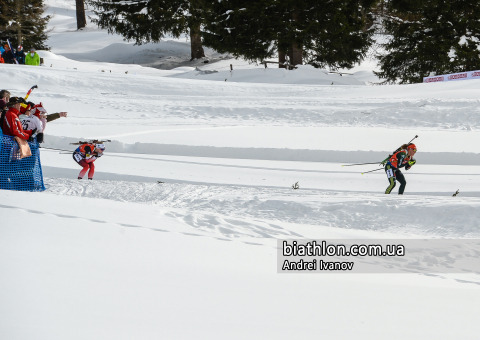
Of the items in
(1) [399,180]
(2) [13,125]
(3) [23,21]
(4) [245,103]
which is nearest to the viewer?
(2) [13,125]

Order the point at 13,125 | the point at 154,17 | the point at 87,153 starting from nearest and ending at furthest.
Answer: the point at 13,125 → the point at 87,153 → the point at 154,17

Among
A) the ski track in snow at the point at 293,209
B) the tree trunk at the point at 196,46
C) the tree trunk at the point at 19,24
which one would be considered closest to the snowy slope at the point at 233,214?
the ski track in snow at the point at 293,209

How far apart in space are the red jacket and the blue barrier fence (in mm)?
132

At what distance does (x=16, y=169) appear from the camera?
782cm

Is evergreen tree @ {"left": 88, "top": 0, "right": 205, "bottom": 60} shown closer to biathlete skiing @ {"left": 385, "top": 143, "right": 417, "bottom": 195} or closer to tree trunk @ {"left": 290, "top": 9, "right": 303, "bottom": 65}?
tree trunk @ {"left": 290, "top": 9, "right": 303, "bottom": 65}

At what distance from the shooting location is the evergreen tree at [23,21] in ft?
106

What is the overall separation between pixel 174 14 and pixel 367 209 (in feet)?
83.1

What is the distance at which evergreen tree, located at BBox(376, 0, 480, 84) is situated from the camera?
76.0 ft

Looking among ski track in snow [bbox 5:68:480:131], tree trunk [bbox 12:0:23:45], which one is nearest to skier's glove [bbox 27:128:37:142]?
ski track in snow [bbox 5:68:480:131]

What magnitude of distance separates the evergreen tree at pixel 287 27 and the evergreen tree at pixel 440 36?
7.30 ft

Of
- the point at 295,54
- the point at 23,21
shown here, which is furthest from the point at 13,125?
the point at 23,21

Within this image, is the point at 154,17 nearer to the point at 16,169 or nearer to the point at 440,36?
the point at 440,36

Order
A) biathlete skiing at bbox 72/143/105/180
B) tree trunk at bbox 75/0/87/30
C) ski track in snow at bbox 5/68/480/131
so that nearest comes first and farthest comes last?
biathlete skiing at bbox 72/143/105/180 → ski track in snow at bbox 5/68/480/131 → tree trunk at bbox 75/0/87/30

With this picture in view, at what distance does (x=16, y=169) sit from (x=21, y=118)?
31.9 inches
